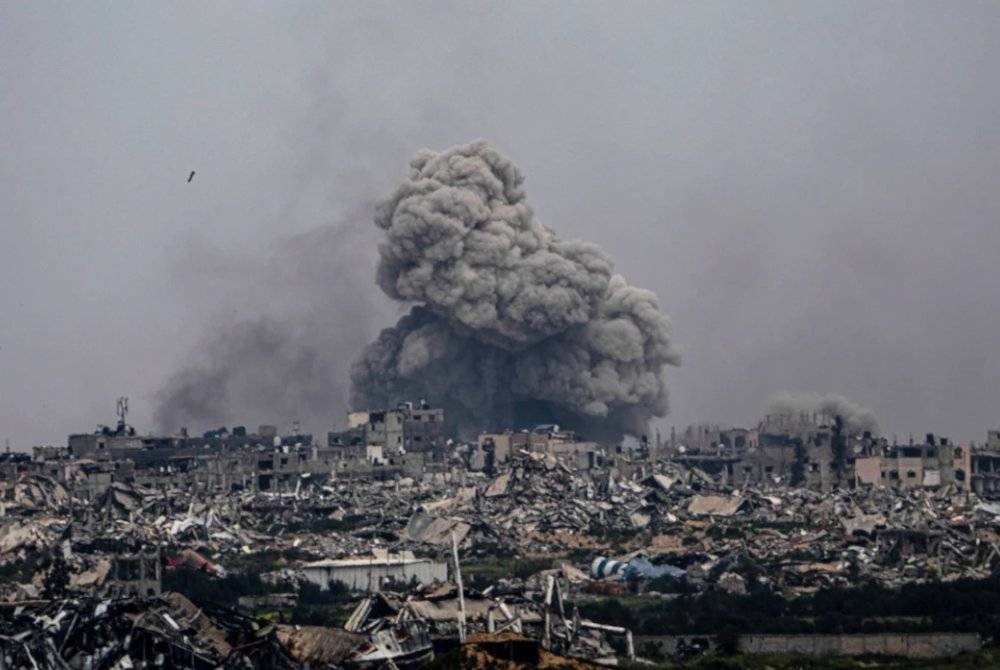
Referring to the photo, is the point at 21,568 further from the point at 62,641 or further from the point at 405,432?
the point at 405,432

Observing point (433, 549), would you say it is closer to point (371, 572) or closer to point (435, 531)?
point (435, 531)

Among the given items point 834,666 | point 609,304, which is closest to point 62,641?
Result: point 834,666

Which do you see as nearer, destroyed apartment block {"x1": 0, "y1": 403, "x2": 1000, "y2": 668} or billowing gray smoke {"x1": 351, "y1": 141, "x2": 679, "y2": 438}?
destroyed apartment block {"x1": 0, "y1": 403, "x2": 1000, "y2": 668}

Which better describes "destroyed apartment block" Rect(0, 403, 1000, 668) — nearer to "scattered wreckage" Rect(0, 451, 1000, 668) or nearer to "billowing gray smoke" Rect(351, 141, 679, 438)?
"scattered wreckage" Rect(0, 451, 1000, 668)

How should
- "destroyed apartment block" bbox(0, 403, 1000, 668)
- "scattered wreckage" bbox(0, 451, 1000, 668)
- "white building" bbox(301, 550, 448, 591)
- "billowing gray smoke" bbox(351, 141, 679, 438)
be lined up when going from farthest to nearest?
"billowing gray smoke" bbox(351, 141, 679, 438)
"white building" bbox(301, 550, 448, 591)
"destroyed apartment block" bbox(0, 403, 1000, 668)
"scattered wreckage" bbox(0, 451, 1000, 668)

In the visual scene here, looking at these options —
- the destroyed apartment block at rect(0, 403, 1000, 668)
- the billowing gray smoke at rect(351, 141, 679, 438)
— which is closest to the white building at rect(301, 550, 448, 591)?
the destroyed apartment block at rect(0, 403, 1000, 668)

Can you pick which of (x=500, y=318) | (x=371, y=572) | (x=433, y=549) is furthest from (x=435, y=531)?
(x=500, y=318)

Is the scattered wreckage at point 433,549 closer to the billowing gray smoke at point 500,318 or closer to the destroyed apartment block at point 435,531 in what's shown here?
the destroyed apartment block at point 435,531

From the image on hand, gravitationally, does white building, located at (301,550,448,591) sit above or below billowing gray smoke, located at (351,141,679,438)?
below
